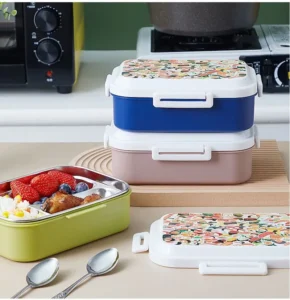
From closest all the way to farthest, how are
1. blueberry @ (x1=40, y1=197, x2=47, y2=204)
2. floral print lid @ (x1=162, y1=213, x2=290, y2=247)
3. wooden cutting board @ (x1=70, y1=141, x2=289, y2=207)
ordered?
floral print lid @ (x1=162, y1=213, x2=290, y2=247) < blueberry @ (x1=40, y1=197, x2=47, y2=204) < wooden cutting board @ (x1=70, y1=141, x2=289, y2=207)

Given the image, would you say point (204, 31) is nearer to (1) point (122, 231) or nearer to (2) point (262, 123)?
(2) point (262, 123)

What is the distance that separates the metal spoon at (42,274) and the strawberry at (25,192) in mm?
146

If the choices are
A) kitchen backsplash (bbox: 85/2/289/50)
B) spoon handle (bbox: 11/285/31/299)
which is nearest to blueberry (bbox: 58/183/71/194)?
spoon handle (bbox: 11/285/31/299)

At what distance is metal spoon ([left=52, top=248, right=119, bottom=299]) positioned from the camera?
43.7 inches

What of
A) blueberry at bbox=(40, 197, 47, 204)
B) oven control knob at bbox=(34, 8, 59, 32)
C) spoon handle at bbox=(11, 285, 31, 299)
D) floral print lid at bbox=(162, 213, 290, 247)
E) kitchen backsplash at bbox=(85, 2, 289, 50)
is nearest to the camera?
spoon handle at bbox=(11, 285, 31, 299)

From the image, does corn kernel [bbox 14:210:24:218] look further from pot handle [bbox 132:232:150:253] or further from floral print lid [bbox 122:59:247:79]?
floral print lid [bbox 122:59:247:79]

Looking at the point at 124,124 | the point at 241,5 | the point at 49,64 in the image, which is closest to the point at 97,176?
the point at 124,124

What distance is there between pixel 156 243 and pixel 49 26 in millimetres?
1040

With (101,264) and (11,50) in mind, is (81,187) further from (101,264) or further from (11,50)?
(11,50)

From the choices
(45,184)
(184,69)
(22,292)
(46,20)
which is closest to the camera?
(22,292)

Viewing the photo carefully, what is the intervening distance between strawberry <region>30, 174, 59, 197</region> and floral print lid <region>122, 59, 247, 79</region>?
0.74 feet

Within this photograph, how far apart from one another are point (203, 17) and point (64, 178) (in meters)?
0.96

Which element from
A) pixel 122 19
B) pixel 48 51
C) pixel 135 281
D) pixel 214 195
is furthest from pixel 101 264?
pixel 122 19

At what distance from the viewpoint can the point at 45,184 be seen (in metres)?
1.30
